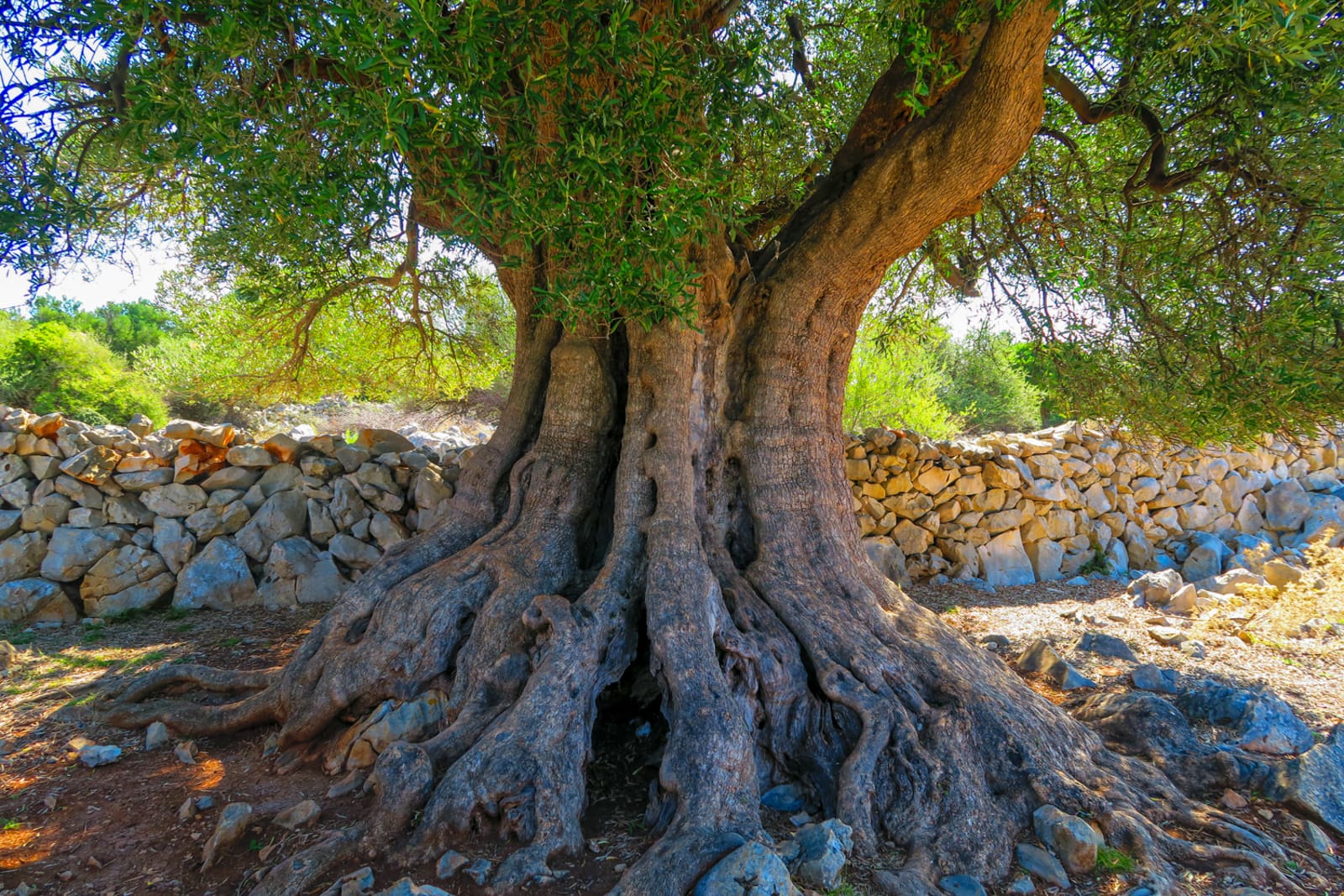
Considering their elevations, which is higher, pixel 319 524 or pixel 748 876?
pixel 319 524

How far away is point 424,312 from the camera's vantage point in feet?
25.6

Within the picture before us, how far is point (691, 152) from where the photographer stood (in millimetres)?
3119

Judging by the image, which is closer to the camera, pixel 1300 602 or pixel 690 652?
pixel 690 652

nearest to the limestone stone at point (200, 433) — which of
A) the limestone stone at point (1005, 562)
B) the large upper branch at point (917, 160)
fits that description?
the large upper branch at point (917, 160)

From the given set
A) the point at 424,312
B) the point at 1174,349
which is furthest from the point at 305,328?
the point at 1174,349

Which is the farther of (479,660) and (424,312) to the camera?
(424,312)

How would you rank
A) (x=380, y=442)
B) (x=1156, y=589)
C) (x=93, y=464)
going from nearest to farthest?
1. (x=93, y=464)
2. (x=1156, y=589)
3. (x=380, y=442)

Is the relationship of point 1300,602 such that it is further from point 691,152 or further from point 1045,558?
point 691,152

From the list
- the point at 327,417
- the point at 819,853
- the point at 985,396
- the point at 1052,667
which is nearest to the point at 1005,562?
the point at 1052,667

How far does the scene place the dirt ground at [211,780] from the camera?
8.90 ft

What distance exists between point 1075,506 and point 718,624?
7.61 metres

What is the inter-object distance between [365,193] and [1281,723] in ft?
18.0

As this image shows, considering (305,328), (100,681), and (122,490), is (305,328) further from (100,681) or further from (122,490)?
(100,681)

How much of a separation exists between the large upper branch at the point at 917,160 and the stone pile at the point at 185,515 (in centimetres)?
465
